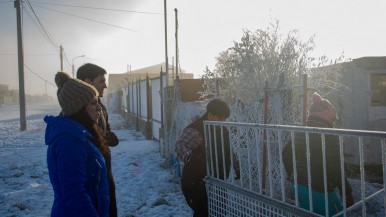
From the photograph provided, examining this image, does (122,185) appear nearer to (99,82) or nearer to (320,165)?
(99,82)

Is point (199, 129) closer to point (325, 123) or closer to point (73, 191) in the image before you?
point (325, 123)

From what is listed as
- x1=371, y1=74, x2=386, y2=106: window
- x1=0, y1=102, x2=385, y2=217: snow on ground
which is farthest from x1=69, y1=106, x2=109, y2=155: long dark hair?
x1=371, y1=74, x2=386, y2=106: window

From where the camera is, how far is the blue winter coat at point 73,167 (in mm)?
1801

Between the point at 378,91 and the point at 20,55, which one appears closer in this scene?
the point at 378,91

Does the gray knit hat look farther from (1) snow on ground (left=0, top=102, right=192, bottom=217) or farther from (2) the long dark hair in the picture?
(1) snow on ground (left=0, top=102, right=192, bottom=217)

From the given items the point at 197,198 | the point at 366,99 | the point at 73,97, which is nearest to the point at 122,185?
the point at 197,198

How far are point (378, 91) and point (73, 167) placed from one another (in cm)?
906

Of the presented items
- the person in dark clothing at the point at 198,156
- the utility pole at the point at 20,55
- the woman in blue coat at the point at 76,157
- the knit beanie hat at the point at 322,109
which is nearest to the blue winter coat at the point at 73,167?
the woman in blue coat at the point at 76,157

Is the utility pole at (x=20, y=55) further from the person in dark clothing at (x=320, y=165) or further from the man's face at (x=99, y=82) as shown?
the person in dark clothing at (x=320, y=165)

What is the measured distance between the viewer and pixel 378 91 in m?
8.71

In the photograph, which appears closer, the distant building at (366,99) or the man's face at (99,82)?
the man's face at (99,82)

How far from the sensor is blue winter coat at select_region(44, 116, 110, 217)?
1.80 metres

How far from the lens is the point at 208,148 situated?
3369 millimetres

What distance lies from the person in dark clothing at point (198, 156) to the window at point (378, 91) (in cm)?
701
